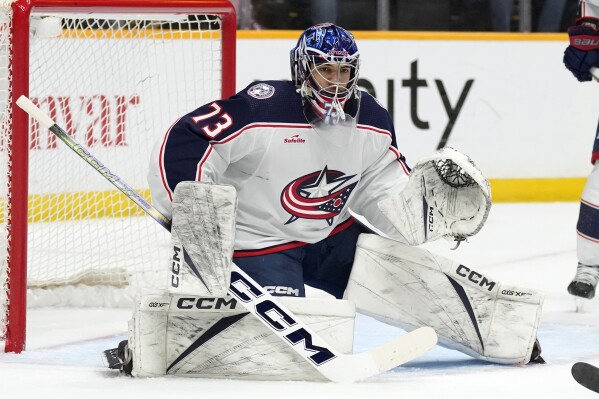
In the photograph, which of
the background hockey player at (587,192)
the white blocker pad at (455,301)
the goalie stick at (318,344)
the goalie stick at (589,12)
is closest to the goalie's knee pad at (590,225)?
the background hockey player at (587,192)

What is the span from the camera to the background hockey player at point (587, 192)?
376 cm

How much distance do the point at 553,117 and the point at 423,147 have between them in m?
0.67

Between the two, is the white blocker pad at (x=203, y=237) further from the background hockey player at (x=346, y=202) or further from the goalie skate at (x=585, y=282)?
the goalie skate at (x=585, y=282)

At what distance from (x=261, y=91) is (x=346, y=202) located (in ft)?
1.16

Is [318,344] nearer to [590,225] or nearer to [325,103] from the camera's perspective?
[325,103]

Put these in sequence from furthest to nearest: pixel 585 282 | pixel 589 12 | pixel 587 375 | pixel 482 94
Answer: pixel 482 94
pixel 589 12
pixel 585 282
pixel 587 375

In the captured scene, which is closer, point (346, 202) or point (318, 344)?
point (318, 344)

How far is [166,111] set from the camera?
4.17m

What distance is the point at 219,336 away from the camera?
264cm

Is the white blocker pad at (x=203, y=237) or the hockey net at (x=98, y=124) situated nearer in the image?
the white blocker pad at (x=203, y=237)

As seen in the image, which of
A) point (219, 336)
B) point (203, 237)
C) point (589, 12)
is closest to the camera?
point (203, 237)

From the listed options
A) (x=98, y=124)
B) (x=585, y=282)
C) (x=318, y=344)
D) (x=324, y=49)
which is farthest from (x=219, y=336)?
(x=98, y=124)

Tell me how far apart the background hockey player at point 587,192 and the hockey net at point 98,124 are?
111 centimetres

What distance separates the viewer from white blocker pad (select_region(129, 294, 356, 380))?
262 cm
